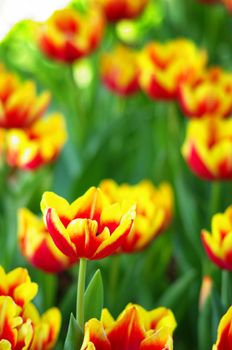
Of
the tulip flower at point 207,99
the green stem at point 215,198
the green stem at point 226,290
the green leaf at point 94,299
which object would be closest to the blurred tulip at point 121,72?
the tulip flower at point 207,99

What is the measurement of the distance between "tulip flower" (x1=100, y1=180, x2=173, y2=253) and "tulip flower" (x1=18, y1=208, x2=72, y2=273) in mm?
77

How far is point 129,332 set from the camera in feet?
2.36

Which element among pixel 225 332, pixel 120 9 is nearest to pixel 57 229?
pixel 225 332

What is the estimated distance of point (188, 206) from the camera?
49.9 inches

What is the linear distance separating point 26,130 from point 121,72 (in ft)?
1.06

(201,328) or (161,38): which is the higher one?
(161,38)

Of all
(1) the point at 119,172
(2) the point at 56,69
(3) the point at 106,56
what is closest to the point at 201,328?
(1) the point at 119,172

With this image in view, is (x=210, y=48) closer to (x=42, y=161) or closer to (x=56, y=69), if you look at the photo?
(x=56, y=69)

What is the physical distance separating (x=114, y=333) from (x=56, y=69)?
3.90ft

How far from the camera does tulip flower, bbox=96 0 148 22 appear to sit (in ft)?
5.49

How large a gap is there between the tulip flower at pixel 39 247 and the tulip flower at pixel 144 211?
0.08 meters

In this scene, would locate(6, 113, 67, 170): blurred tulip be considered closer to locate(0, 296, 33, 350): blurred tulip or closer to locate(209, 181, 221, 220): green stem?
locate(209, 181, 221, 220): green stem

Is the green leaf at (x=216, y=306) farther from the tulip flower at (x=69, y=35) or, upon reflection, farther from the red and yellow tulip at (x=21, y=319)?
the tulip flower at (x=69, y=35)

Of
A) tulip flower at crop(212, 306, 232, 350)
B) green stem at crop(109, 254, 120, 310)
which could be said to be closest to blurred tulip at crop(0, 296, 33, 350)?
tulip flower at crop(212, 306, 232, 350)
